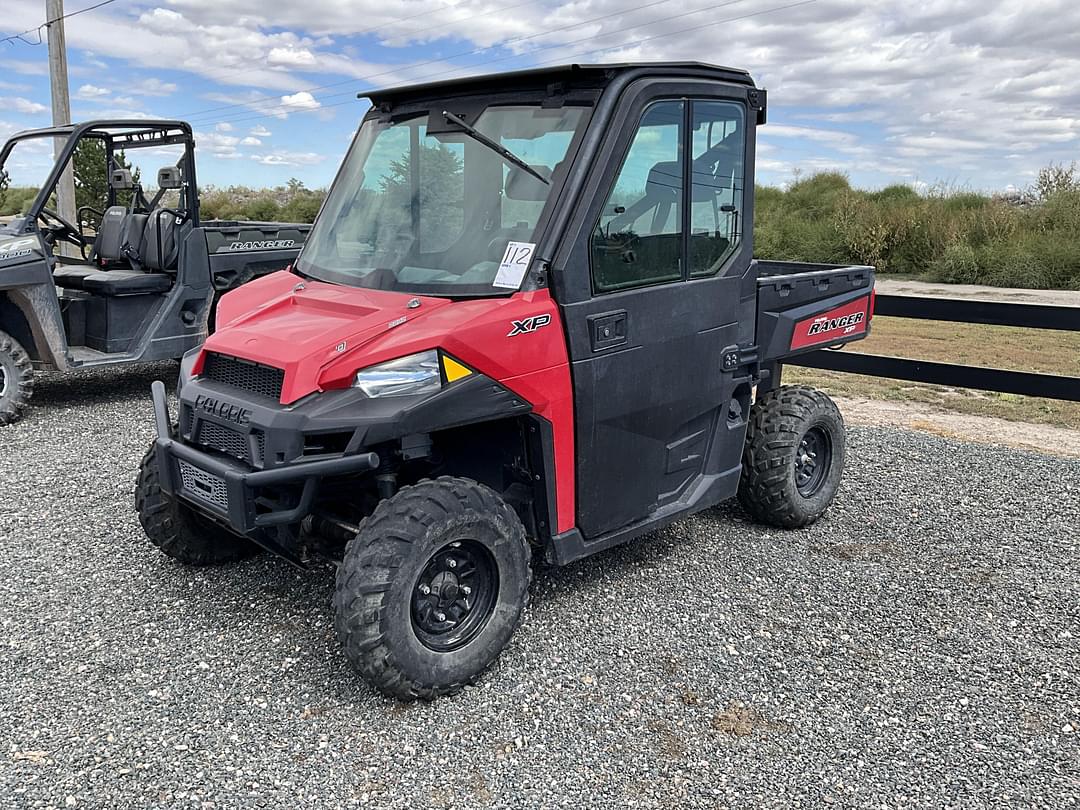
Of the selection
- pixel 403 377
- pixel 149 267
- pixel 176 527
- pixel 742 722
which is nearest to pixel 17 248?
pixel 149 267

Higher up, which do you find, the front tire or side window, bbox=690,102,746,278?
side window, bbox=690,102,746,278

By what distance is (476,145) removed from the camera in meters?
3.86

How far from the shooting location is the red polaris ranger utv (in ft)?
10.8

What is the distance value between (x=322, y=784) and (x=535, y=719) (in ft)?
2.53

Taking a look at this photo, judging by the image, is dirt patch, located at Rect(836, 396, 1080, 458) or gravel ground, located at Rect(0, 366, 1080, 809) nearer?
gravel ground, located at Rect(0, 366, 1080, 809)

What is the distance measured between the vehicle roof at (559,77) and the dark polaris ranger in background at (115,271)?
4.39 metres

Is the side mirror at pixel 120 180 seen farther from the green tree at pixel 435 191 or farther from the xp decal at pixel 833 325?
the xp decal at pixel 833 325

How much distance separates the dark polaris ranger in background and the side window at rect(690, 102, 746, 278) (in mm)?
5420

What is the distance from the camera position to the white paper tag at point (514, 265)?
3551 millimetres

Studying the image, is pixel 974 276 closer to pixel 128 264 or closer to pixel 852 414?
pixel 852 414

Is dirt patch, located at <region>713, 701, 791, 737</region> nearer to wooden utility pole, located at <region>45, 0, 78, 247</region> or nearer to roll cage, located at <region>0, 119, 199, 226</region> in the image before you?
roll cage, located at <region>0, 119, 199, 226</region>

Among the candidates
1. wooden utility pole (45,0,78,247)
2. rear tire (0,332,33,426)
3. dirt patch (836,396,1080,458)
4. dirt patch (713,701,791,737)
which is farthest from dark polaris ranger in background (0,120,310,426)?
wooden utility pole (45,0,78,247)

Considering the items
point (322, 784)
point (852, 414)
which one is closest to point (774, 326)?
point (322, 784)

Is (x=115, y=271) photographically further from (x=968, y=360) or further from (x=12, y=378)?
(x=968, y=360)
